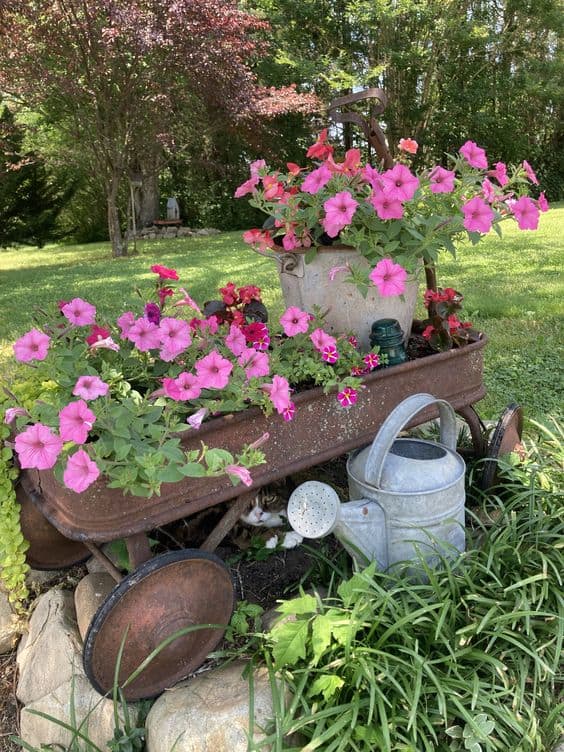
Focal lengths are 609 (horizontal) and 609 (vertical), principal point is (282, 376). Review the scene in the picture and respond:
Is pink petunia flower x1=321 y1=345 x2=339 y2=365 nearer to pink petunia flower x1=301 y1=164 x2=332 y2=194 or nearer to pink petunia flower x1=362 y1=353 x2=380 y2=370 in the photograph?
pink petunia flower x1=362 y1=353 x2=380 y2=370

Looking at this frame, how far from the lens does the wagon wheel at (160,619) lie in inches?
52.4

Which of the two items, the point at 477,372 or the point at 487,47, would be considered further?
the point at 487,47

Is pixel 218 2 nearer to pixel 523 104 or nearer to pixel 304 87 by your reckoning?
pixel 304 87

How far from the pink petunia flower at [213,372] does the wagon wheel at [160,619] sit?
392 mm

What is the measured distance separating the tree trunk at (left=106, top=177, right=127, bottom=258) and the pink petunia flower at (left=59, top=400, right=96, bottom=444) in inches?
358

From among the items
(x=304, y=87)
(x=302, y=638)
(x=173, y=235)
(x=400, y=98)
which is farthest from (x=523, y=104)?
(x=302, y=638)

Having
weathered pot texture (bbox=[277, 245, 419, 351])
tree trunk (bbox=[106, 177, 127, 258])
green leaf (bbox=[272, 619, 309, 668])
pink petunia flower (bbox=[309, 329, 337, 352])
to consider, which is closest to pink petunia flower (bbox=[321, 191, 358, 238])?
weathered pot texture (bbox=[277, 245, 419, 351])

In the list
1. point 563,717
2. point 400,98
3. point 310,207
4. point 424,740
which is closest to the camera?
point 424,740

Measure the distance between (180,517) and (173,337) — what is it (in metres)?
0.42

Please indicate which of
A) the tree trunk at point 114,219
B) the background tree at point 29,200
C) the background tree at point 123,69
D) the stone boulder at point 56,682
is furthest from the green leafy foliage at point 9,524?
the background tree at point 29,200

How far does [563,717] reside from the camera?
4.36 ft

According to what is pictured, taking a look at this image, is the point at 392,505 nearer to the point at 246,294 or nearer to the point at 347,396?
the point at 347,396

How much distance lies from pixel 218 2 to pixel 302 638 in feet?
30.3

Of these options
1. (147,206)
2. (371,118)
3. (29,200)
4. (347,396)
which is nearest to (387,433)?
(347,396)
